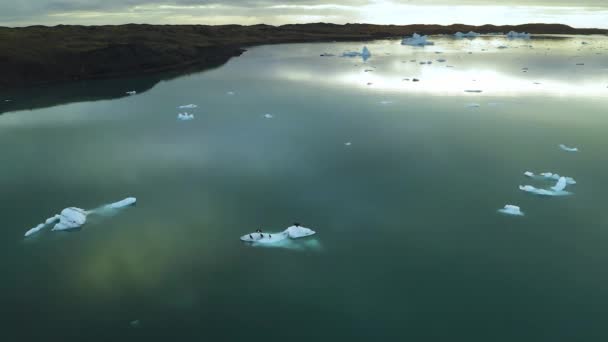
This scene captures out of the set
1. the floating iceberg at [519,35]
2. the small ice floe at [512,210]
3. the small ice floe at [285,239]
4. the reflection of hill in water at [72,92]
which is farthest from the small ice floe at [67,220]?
the floating iceberg at [519,35]

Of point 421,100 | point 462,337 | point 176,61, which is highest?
point 176,61

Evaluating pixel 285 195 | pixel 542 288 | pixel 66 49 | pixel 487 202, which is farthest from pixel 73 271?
pixel 66 49

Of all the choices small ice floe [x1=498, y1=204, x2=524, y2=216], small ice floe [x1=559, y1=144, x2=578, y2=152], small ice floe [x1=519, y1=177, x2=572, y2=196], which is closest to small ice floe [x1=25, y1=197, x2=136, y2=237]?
small ice floe [x1=498, y1=204, x2=524, y2=216]

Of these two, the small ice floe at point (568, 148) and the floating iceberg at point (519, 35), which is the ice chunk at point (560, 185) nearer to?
the small ice floe at point (568, 148)

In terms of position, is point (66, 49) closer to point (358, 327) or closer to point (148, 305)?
point (148, 305)

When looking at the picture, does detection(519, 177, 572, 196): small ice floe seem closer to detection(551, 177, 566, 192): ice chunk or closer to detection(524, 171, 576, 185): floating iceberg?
detection(551, 177, 566, 192): ice chunk

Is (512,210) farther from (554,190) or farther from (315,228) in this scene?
(315,228)
